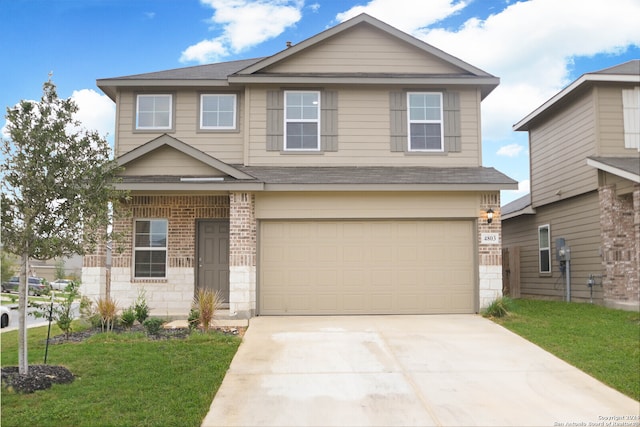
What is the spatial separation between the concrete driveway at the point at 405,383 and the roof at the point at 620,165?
4.92m

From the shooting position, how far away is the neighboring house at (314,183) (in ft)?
39.7

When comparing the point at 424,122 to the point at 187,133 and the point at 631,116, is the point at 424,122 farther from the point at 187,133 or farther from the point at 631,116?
the point at 187,133

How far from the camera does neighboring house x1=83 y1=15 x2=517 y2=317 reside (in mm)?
12102

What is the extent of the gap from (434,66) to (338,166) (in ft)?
11.2

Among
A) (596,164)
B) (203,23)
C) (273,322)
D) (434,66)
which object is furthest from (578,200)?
(203,23)

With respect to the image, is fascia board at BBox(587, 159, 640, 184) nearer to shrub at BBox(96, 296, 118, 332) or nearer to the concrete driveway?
the concrete driveway

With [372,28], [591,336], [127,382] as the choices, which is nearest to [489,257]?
[591,336]

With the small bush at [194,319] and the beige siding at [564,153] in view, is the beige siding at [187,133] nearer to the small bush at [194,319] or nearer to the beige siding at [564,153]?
the small bush at [194,319]

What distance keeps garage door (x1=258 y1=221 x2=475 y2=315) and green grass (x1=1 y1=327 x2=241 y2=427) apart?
8.92 feet

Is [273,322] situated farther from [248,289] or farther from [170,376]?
[170,376]

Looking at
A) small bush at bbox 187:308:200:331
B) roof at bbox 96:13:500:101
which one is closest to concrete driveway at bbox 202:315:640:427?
small bush at bbox 187:308:200:331

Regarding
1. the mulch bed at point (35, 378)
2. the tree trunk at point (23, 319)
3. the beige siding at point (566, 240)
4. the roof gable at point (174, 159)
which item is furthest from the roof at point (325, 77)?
the mulch bed at point (35, 378)

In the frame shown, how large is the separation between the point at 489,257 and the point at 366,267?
2641 mm

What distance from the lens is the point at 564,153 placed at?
16.0m
